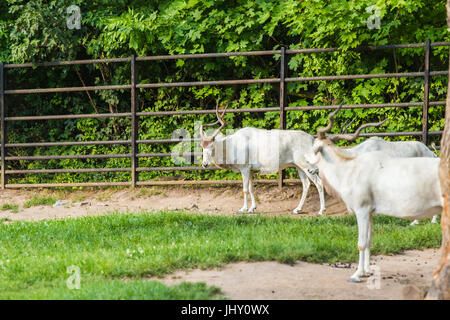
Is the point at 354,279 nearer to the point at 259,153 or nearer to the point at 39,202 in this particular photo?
the point at 259,153

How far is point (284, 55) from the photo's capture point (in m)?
11.8

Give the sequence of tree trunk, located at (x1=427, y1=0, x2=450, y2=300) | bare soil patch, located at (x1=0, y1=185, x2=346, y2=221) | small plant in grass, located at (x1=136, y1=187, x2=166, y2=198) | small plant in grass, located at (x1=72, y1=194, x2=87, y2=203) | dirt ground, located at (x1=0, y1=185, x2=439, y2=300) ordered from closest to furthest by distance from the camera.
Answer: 1. tree trunk, located at (x1=427, y1=0, x2=450, y2=300)
2. dirt ground, located at (x1=0, y1=185, x2=439, y2=300)
3. bare soil patch, located at (x1=0, y1=185, x2=346, y2=221)
4. small plant in grass, located at (x1=136, y1=187, x2=166, y2=198)
5. small plant in grass, located at (x1=72, y1=194, x2=87, y2=203)

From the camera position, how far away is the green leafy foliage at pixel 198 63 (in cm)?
1177

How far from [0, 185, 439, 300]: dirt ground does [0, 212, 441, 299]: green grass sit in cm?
25

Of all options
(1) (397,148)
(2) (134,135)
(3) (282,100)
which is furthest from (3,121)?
(1) (397,148)

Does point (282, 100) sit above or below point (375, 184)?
above

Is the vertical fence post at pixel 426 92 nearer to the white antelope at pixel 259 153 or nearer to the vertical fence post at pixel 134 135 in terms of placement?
the white antelope at pixel 259 153

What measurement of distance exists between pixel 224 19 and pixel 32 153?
5.86 m

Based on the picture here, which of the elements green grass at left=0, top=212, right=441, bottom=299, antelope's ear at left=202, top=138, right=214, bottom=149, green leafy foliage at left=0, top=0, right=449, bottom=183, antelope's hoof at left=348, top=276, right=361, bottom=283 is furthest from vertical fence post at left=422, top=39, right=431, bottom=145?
antelope's hoof at left=348, top=276, right=361, bottom=283

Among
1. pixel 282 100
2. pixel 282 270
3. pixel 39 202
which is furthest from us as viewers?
pixel 39 202

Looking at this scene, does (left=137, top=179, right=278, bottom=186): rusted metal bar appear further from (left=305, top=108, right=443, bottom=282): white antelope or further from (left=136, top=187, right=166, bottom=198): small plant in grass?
(left=305, top=108, right=443, bottom=282): white antelope

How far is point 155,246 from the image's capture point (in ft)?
23.3

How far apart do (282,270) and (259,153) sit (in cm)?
490

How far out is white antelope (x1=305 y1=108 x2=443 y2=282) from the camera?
5.67 m
